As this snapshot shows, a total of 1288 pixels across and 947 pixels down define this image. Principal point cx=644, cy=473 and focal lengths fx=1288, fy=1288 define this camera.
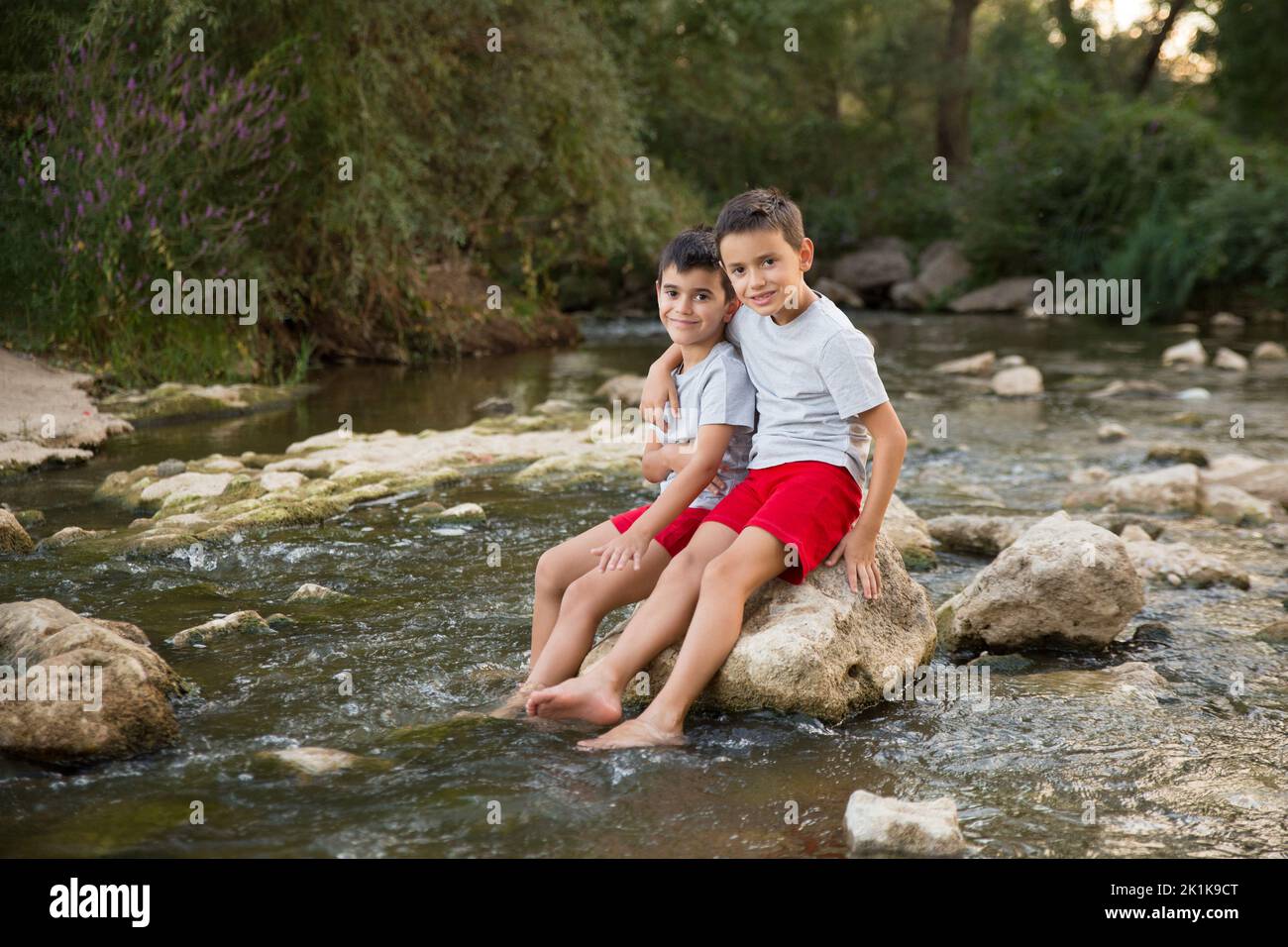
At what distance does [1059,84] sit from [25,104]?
57.5ft

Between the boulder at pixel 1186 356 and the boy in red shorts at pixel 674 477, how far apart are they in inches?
411

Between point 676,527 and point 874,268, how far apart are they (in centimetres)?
1846

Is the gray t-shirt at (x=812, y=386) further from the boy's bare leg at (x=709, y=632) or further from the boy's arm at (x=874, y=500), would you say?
the boy's bare leg at (x=709, y=632)

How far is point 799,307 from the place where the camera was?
3.95 metres

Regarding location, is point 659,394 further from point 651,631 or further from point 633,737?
point 633,737

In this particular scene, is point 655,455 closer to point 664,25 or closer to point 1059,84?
point 664,25

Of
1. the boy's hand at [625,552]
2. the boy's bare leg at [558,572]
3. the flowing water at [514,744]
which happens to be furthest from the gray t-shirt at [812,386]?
the flowing water at [514,744]

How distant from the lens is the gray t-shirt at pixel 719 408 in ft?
13.2

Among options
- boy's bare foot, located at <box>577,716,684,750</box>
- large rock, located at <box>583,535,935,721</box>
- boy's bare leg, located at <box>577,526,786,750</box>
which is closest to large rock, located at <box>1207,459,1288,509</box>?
large rock, located at <box>583,535,935,721</box>

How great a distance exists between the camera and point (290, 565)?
5.40 meters

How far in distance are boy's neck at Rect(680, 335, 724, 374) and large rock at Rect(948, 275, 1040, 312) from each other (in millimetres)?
16313

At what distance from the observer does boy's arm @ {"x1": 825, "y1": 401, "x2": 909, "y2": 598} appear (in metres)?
3.77

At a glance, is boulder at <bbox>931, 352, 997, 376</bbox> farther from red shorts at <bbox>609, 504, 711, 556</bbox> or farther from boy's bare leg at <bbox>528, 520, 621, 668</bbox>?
boy's bare leg at <bbox>528, 520, 621, 668</bbox>

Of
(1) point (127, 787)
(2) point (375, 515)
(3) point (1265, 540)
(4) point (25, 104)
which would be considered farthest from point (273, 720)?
(4) point (25, 104)
